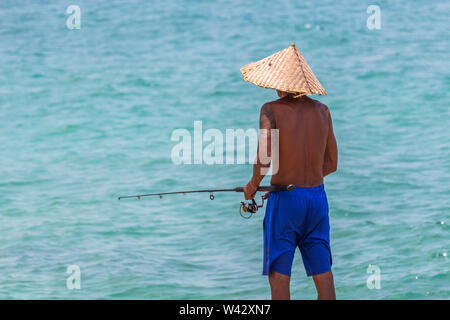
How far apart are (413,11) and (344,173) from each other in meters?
9.31

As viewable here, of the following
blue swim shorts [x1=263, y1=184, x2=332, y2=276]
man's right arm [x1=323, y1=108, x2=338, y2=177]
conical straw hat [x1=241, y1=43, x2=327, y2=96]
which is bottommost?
blue swim shorts [x1=263, y1=184, x2=332, y2=276]

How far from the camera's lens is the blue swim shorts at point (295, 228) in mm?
4336

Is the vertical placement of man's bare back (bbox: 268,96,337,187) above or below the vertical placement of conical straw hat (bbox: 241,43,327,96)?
below

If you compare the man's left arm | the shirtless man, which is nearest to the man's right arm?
the shirtless man

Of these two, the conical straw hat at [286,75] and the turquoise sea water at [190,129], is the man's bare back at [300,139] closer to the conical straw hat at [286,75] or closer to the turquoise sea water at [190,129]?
the conical straw hat at [286,75]

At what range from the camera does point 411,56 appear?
1686cm

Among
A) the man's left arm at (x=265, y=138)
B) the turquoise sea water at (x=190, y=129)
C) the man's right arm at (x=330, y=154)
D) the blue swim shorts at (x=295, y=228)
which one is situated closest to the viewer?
the man's left arm at (x=265, y=138)

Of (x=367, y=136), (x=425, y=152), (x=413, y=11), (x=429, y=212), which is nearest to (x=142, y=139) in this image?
(x=367, y=136)

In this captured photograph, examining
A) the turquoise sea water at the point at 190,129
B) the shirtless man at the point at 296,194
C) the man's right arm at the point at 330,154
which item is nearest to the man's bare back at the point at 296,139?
the shirtless man at the point at 296,194

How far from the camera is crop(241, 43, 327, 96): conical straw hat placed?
14.1 ft

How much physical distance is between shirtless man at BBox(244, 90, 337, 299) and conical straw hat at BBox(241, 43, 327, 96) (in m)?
0.09

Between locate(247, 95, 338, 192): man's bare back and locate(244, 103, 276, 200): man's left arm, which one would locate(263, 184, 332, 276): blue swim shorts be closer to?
locate(247, 95, 338, 192): man's bare back

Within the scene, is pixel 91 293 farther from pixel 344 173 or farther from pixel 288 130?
pixel 344 173

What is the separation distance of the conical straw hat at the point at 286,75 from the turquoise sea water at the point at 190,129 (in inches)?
125
